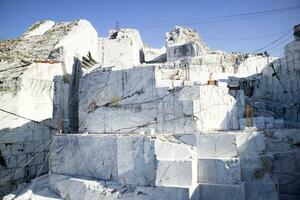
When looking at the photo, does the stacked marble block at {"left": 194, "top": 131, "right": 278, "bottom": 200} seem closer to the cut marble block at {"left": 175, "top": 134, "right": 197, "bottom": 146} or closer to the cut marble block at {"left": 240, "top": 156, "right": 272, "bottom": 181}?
the cut marble block at {"left": 240, "top": 156, "right": 272, "bottom": 181}

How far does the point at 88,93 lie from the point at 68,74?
9.79 ft

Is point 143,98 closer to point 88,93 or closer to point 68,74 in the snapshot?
point 88,93

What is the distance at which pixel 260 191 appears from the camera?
7301mm

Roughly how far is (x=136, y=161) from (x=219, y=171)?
7.43ft

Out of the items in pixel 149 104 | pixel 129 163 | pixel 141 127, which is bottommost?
pixel 129 163

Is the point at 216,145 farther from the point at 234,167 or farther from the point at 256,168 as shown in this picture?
the point at 256,168

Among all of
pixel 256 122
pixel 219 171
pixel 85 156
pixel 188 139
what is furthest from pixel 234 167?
pixel 85 156

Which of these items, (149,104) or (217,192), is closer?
(217,192)

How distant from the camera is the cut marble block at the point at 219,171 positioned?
287 inches

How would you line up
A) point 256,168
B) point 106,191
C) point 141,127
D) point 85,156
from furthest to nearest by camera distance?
1. point 141,127
2. point 85,156
3. point 106,191
4. point 256,168

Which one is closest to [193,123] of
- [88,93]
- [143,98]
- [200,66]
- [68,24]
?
[143,98]

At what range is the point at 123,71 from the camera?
402 inches

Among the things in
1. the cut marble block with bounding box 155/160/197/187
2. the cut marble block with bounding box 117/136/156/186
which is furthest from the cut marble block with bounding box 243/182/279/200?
the cut marble block with bounding box 117/136/156/186

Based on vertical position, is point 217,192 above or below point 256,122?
below
